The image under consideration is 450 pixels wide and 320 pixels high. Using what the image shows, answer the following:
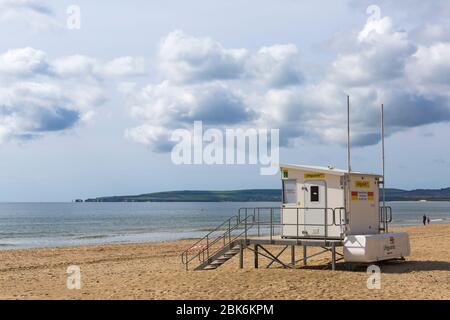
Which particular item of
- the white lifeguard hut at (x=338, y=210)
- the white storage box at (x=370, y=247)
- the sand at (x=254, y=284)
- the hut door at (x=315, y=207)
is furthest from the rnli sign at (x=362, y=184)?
the sand at (x=254, y=284)

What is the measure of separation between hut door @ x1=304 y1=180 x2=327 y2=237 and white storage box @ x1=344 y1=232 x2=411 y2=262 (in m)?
1.11

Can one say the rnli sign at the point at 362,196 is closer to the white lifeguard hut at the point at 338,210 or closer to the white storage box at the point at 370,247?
the white lifeguard hut at the point at 338,210

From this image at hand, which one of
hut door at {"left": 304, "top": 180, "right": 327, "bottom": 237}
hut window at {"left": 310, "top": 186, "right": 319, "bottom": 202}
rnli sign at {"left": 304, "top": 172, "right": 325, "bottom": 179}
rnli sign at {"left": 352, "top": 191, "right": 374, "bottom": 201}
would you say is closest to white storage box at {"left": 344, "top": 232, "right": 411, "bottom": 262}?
hut door at {"left": 304, "top": 180, "right": 327, "bottom": 237}

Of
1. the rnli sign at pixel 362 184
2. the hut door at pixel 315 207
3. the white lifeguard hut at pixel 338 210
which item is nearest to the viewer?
the white lifeguard hut at pixel 338 210

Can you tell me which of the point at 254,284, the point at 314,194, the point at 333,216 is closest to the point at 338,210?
the point at 333,216

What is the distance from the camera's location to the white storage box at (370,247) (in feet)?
66.0

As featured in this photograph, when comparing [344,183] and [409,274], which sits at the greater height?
[344,183]

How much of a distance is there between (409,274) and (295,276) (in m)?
3.92

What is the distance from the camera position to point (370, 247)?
20.3 metres

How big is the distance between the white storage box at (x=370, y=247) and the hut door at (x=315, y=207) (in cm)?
111

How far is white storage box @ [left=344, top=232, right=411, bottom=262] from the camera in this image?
20.1 m
